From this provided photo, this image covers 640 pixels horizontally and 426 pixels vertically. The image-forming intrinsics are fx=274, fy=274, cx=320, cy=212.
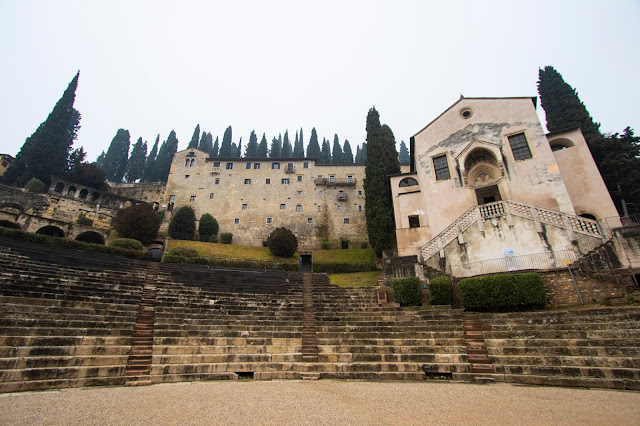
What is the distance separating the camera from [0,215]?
26531mm

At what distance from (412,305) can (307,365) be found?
23.9 ft

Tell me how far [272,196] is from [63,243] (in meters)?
26.0

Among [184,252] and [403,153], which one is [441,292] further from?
[403,153]

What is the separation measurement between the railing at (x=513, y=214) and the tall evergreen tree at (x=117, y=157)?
65983 mm

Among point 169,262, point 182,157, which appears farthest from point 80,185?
point 169,262

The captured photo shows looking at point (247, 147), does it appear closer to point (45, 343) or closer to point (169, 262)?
point (169, 262)

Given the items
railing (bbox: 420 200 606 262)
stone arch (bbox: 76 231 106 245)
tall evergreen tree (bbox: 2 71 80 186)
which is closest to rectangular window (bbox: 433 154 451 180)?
railing (bbox: 420 200 606 262)

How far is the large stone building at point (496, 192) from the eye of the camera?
609 inches

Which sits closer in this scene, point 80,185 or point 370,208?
point 370,208

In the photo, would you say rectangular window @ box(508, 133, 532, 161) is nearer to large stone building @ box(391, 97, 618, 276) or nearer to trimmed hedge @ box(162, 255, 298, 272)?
large stone building @ box(391, 97, 618, 276)

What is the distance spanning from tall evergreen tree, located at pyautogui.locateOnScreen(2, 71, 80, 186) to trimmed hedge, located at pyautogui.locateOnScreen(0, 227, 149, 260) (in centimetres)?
2290

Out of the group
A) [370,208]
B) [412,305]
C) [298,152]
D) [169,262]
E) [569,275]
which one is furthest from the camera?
[298,152]

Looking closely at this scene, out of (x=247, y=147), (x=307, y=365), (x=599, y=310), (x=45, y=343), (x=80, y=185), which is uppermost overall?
(x=247, y=147)

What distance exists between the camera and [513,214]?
1634cm
